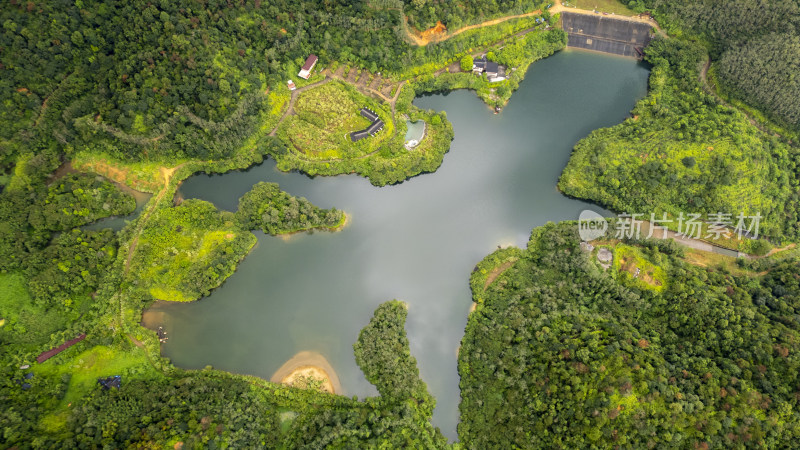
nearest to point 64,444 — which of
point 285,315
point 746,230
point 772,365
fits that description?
point 285,315

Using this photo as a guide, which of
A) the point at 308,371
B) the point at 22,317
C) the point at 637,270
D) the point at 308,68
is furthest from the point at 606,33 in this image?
the point at 22,317

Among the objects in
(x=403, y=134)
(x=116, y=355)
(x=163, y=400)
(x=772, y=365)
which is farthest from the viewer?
(x=403, y=134)

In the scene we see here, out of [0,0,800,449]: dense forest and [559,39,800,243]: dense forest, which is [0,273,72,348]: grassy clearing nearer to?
[0,0,800,449]: dense forest

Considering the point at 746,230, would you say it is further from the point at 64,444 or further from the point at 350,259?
the point at 64,444

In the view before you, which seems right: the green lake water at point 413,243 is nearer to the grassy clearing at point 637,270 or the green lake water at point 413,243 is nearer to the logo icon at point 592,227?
the logo icon at point 592,227

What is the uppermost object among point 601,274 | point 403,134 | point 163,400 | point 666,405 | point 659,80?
point 659,80

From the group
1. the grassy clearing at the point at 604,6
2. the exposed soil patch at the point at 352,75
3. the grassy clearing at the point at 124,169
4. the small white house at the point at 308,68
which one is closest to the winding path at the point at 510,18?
the grassy clearing at the point at 604,6
